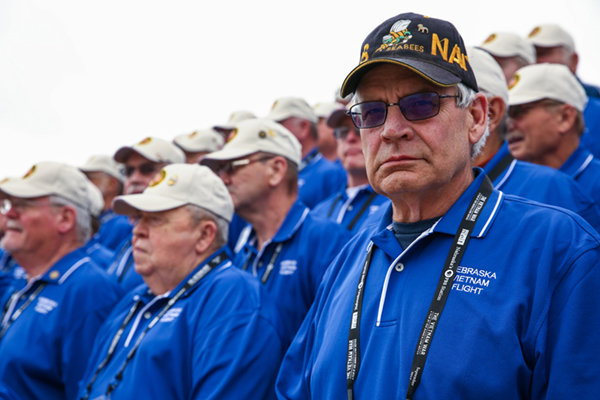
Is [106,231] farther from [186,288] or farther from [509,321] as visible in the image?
[509,321]

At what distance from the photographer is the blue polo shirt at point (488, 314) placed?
1.83 meters

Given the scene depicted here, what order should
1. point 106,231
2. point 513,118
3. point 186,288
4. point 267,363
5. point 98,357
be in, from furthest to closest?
point 106,231 < point 513,118 < point 98,357 < point 186,288 < point 267,363

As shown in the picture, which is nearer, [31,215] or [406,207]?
[406,207]

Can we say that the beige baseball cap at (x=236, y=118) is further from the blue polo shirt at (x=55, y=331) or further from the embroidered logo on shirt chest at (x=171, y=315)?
the embroidered logo on shirt chest at (x=171, y=315)

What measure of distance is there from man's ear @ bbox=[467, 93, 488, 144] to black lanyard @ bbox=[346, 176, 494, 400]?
0.63ft

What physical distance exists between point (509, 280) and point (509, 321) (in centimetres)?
15

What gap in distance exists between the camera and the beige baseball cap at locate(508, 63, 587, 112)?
14.7 ft

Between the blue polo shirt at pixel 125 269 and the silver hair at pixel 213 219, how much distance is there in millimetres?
1563

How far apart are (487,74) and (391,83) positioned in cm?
169

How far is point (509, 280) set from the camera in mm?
1959

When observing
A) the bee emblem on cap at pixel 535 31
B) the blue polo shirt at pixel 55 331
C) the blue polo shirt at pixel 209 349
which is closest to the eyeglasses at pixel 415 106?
the blue polo shirt at pixel 209 349

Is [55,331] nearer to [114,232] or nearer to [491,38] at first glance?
[114,232]

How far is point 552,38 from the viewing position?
6902 millimetres

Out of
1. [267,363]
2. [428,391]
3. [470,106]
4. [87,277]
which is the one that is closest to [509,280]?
[428,391]
